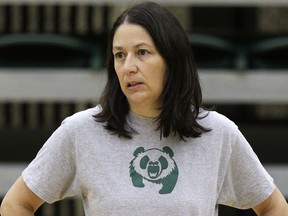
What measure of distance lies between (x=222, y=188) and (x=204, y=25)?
301 inches

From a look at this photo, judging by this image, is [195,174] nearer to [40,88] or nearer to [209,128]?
[209,128]

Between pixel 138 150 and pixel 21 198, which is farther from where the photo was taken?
pixel 21 198

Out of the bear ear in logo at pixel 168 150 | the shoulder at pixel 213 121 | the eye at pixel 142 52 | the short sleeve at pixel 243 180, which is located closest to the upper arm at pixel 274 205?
the short sleeve at pixel 243 180

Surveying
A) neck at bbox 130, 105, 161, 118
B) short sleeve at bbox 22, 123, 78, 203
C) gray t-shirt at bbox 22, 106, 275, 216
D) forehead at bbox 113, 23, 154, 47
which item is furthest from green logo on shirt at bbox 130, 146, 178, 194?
forehead at bbox 113, 23, 154, 47

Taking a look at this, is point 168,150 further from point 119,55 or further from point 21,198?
point 21,198

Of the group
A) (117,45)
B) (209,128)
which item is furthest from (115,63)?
(209,128)

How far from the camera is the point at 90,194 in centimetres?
319

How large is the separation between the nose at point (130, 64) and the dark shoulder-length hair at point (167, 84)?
0.30ft

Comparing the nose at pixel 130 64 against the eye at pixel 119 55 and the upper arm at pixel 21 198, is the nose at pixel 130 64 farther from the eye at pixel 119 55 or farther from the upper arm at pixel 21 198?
the upper arm at pixel 21 198

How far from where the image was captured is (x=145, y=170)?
316 centimetres

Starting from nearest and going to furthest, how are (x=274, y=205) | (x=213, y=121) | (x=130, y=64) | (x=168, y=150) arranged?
(x=130, y=64) → (x=168, y=150) → (x=213, y=121) → (x=274, y=205)

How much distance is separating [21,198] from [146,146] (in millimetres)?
474

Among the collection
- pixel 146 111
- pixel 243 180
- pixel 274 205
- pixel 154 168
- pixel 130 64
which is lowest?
pixel 274 205

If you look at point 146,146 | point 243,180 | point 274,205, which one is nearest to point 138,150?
point 146,146
